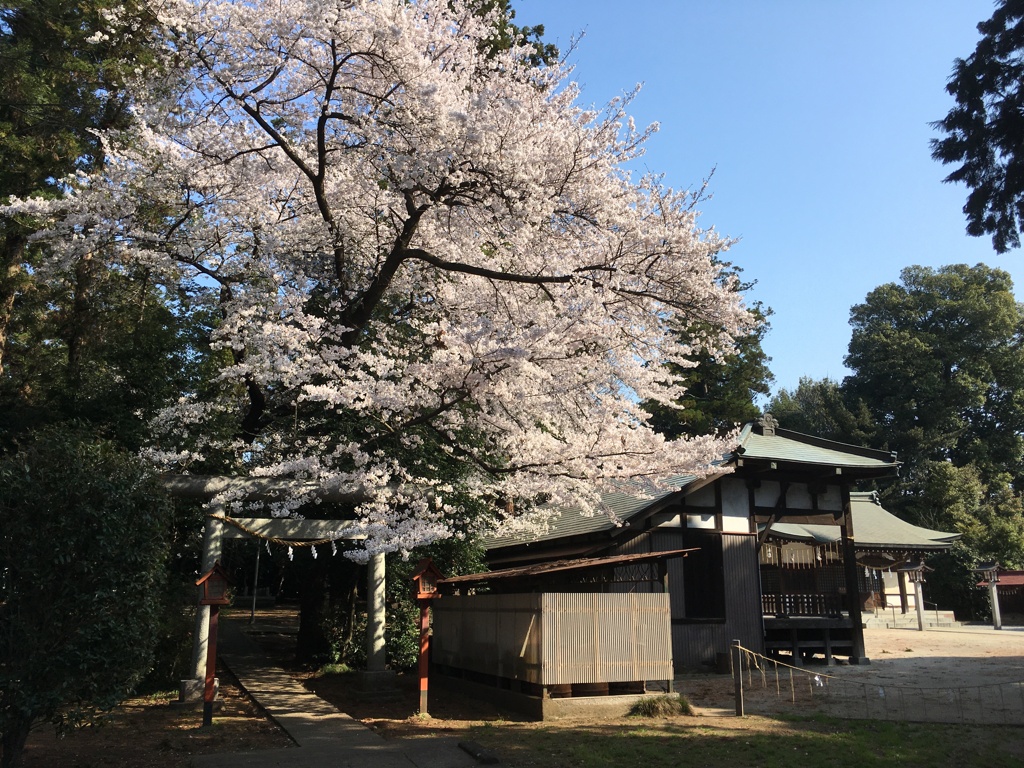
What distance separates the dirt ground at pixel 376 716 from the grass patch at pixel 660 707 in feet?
0.92

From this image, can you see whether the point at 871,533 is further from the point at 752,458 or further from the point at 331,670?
the point at 331,670

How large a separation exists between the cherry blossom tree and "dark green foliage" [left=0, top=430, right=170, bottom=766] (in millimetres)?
2903

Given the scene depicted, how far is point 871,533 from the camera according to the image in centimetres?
2711

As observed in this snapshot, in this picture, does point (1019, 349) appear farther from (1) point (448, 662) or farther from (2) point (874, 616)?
(1) point (448, 662)

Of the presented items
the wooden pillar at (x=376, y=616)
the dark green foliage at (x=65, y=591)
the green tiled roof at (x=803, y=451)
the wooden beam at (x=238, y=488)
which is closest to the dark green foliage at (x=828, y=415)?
the green tiled roof at (x=803, y=451)

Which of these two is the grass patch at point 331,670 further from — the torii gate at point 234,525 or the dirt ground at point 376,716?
the torii gate at point 234,525

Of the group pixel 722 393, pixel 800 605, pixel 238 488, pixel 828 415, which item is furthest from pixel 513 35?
pixel 828 415

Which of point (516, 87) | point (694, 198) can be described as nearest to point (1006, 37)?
point (694, 198)

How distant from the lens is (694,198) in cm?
1184

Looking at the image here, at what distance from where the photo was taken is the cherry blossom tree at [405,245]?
34.0ft

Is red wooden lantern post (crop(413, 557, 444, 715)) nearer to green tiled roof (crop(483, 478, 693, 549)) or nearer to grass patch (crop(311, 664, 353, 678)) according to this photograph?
green tiled roof (crop(483, 478, 693, 549))

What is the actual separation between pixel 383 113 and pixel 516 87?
215 centimetres

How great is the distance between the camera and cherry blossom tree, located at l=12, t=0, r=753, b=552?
10359mm

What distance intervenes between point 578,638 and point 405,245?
6.98 m
